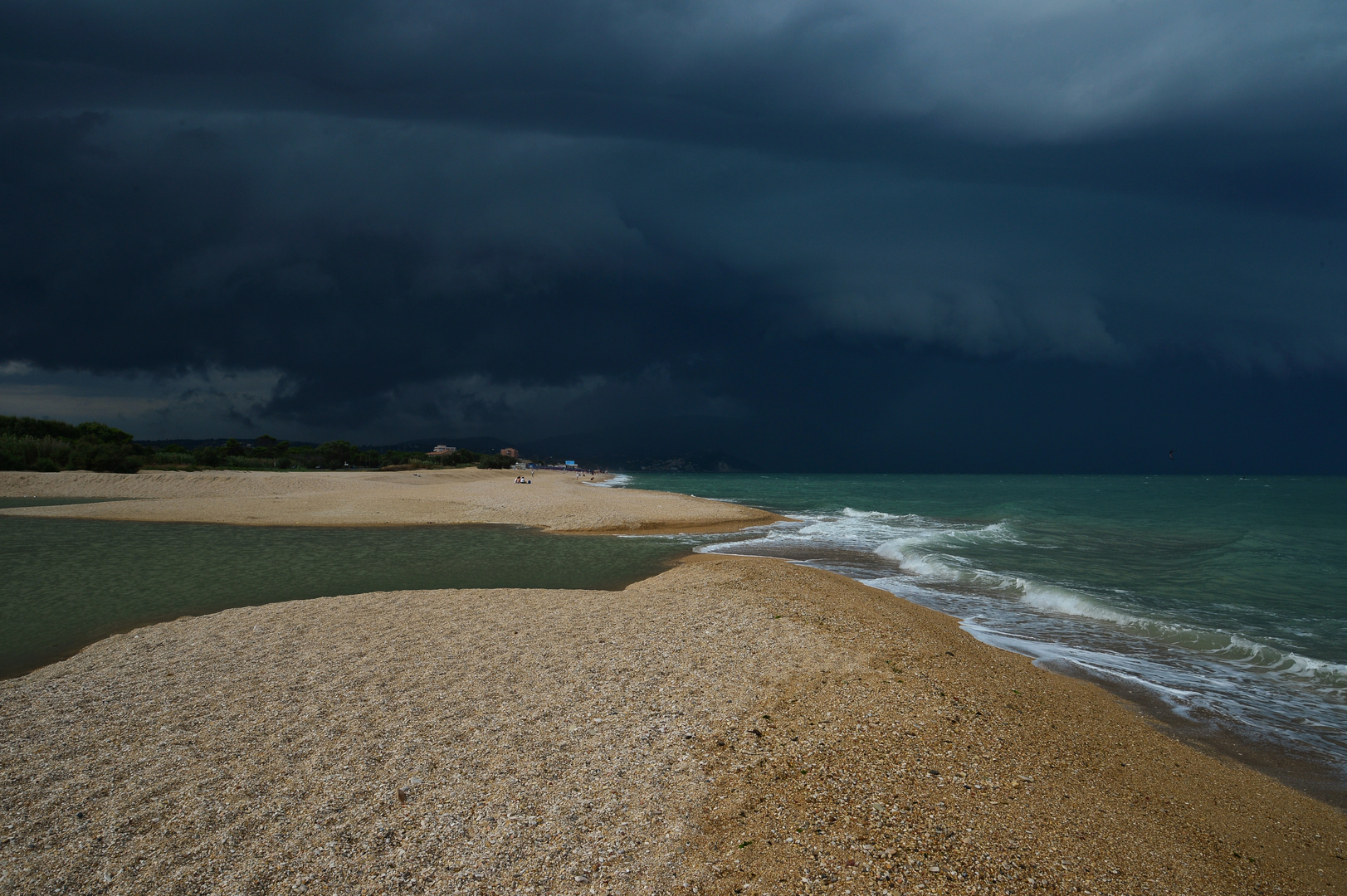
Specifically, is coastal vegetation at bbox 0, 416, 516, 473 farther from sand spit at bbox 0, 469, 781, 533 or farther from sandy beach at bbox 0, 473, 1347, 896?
sandy beach at bbox 0, 473, 1347, 896

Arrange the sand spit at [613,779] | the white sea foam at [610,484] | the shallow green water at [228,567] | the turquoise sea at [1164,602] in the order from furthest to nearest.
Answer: the white sea foam at [610,484] → the shallow green water at [228,567] → the turquoise sea at [1164,602] → the sand spit at [613,779]

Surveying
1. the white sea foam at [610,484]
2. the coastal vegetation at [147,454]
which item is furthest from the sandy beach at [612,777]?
the coastal vegetation at [147,454]

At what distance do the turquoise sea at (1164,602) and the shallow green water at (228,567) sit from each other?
6.61m

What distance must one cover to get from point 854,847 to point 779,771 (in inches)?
43.4

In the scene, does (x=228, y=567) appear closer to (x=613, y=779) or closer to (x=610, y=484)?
A: (x=613, y=779)

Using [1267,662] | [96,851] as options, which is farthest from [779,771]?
[1267,662]

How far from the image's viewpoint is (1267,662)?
10734mm

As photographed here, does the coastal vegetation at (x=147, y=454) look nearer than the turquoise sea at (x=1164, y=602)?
No

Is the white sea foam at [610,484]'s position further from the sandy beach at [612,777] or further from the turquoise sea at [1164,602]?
the sandy beach at [612,777]

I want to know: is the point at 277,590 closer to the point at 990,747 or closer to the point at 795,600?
the point at 795,600

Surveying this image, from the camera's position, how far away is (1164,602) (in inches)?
606

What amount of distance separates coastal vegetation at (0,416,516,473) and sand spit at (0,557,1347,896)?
185ft

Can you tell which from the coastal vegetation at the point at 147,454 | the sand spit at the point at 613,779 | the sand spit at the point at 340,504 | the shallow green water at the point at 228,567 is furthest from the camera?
the coastal vegetation at the point at 147,454

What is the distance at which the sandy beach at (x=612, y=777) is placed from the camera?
4.29m
